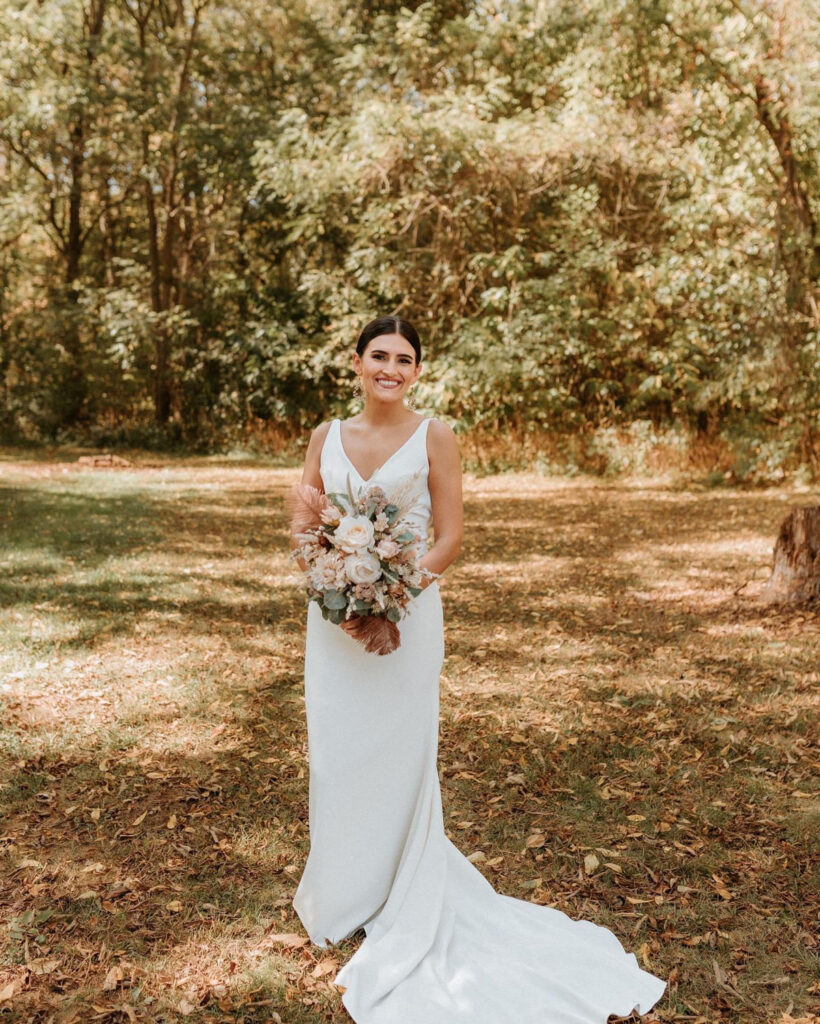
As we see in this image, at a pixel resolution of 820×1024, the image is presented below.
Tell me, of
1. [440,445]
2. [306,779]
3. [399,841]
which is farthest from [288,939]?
[440,445]

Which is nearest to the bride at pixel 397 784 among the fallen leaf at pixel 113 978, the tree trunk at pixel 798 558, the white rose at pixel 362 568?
the white rose at pixel 362 568

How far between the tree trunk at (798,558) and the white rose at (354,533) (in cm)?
578

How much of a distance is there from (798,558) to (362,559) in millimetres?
6093

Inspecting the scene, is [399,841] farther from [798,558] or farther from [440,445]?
[798,558]

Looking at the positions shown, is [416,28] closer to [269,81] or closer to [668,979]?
[269,81]

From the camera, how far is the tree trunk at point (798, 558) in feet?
25.1

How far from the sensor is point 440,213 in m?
16.8

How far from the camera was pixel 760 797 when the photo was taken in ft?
15.3

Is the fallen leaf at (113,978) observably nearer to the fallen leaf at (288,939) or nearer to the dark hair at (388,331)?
the fallen leaf at (288,939)

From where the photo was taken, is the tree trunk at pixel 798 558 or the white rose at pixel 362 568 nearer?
the white rose at pixel 362 568

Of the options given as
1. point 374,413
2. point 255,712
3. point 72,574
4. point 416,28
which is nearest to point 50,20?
point 416,28

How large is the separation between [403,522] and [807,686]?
4.35 metres

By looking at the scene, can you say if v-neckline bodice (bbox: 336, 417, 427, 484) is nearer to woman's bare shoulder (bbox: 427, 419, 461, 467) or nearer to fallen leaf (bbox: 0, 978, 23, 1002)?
woman's bare shoulder (bbox: 427, 419, 461, 467)

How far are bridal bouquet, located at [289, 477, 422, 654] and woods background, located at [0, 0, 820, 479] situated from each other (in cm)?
1249
